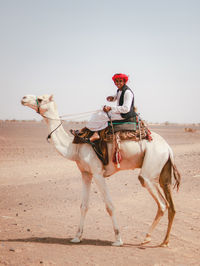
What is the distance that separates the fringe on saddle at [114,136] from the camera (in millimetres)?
6496

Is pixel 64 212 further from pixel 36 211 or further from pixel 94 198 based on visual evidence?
pixel 94 198

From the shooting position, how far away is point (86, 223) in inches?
320

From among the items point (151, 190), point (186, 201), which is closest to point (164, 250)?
point (151, 190)

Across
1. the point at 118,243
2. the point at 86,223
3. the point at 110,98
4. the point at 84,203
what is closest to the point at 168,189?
the point at 118,243

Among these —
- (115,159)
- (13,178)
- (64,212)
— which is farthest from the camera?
(13,178)

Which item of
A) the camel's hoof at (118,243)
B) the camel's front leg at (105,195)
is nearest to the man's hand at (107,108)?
the camel's front leg at (105,195)

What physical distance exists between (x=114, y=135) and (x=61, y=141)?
1.19 m

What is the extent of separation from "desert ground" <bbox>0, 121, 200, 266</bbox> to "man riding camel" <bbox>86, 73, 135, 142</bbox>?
2.38 meters

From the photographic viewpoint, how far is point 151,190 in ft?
20.8

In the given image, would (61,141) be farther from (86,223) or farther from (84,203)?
(86,223)

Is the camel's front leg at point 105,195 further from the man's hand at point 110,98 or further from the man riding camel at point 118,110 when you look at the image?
the man's hand at point 110,98

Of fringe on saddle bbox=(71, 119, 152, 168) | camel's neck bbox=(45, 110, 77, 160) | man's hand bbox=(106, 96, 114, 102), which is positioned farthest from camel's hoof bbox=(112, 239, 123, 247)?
man's hand bbox=(106, 96, 114, 102)

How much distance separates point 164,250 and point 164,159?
1.88 metres

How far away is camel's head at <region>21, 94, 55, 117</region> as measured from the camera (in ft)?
21.8
